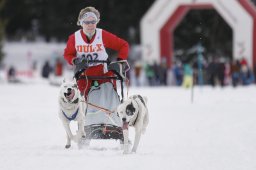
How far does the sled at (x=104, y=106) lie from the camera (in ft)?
28.9

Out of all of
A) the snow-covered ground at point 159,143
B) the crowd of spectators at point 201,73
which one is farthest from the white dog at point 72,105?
the crowd of spectators at point 201,73

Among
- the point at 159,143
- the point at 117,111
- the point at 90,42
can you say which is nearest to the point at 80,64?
the point at 90,42

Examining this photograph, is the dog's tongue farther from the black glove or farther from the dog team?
the black glove

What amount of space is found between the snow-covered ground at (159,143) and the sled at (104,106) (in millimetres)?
207

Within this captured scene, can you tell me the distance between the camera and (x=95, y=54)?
8953 millimetres

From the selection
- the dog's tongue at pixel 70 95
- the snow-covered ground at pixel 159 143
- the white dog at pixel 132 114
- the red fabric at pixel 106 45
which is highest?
the red fabric at pixel 106 45

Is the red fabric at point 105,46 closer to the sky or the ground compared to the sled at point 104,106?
closer to the sky

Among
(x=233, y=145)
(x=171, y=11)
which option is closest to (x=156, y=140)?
(x=233, y=145)

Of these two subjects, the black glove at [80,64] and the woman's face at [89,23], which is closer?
the black glove at [80,64]

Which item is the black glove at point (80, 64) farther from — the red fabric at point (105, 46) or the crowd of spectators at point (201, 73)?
the crowd of spectators at point (201, 73)

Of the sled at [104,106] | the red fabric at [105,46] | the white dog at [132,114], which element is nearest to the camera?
the white dog at [132,114]

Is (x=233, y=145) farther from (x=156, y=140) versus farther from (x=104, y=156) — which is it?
(x=104, y=156)

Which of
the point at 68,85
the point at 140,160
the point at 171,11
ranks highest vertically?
the point at 171,11

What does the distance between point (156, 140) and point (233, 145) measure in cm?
128
